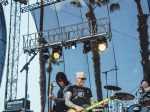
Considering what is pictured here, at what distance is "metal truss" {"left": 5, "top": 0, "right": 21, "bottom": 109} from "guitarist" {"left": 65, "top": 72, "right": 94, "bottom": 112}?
13471 mm

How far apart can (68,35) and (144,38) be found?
3410mm

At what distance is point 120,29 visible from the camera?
1820cm

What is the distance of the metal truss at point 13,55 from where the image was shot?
65.9ft

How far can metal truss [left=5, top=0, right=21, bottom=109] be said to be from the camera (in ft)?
65.9

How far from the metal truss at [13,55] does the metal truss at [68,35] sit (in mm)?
4105

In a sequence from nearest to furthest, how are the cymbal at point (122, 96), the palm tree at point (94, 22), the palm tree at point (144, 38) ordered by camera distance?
the cymbal at point (122, 96) < the palm tree at point (144, 38) < the palm tree at point (94, 22)

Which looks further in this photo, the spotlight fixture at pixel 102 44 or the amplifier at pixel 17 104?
the amplifier at pixel 17 104

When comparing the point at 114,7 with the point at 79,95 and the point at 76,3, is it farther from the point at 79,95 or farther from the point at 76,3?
A: the point at 79,95

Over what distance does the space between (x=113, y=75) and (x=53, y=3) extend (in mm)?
6051

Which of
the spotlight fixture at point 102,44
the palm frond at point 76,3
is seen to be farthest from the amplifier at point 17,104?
the palm frond at point 76,3

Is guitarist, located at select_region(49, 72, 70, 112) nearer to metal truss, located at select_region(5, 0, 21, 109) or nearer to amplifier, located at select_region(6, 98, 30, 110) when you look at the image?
amplifier, located at select_region(6, 98, 30, 110)

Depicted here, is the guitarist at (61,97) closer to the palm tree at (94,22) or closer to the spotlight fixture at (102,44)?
the spotlight fixture at (102,44)

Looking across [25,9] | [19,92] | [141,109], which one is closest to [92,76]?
[19,92]

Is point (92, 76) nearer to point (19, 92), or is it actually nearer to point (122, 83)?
point (122, 83)
